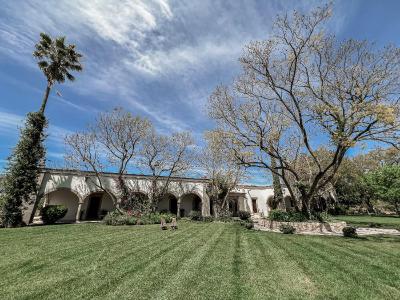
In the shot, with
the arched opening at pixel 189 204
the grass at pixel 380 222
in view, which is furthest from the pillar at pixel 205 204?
the grass at pixel 380 222

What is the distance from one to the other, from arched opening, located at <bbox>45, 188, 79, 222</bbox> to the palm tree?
33.2 ft

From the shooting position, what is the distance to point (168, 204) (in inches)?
1168

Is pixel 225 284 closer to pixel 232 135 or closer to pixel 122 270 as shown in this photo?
pixel 122 270

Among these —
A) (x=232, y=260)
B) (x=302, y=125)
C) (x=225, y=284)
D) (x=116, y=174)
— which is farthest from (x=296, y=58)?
(x=116, y=174)

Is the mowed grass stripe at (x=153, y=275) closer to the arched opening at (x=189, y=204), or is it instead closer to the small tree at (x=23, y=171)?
the small tree at (x=23, y=171)

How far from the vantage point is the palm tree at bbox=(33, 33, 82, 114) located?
20562 millimetres

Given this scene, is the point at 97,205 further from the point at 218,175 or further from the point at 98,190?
the point at 218,175

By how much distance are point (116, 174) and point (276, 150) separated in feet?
55.8

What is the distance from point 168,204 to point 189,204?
3004mm

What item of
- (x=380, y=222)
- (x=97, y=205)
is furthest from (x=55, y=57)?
(x=380, y=222)

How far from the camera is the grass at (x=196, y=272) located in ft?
15.9

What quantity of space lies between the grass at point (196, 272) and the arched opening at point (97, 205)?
1710cm

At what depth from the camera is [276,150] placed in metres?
16.6

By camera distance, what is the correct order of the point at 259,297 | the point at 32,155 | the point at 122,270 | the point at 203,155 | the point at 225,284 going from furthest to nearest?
the point at 203,155, the point at 32,155, the point at 122,270, the point at 225,284, the point at 259,297
